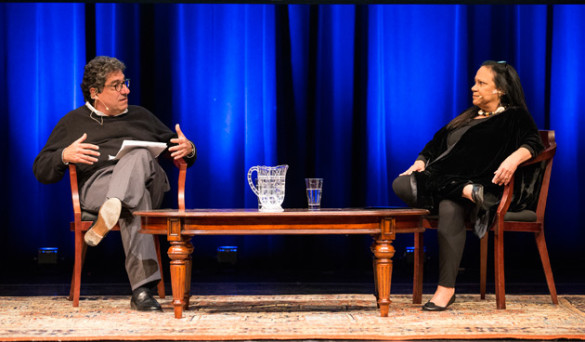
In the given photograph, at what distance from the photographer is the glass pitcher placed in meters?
2.79

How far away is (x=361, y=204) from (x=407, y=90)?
81cm

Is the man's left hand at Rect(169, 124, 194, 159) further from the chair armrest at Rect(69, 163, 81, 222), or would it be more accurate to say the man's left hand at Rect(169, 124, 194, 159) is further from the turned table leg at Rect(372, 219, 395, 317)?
the turned table leg at Rect(372, 219, 395, 317)

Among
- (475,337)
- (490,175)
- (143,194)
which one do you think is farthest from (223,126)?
(475,337)

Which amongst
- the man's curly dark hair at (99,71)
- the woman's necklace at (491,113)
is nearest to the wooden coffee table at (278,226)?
the woman's necklace at (491,113)

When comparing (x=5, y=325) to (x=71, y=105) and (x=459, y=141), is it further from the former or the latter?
(x=71, y=105)

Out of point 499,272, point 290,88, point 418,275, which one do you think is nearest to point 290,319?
point 418,275

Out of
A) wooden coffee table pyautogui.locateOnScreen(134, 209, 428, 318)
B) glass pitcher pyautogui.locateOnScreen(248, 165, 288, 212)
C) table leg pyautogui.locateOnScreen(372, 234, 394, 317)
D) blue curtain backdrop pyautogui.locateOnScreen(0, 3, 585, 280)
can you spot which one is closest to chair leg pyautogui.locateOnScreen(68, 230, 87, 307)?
wooden coffee table pyautogui.locateOnScreen(134, 209, 428, 318)

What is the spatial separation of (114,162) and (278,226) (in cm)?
102

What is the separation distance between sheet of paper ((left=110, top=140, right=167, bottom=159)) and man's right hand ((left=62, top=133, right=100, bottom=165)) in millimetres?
102

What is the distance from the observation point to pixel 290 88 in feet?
15.0

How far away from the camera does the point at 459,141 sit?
306 centimetres

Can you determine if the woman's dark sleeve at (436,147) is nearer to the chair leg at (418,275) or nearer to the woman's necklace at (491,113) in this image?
the woman's necklace at (491,113)

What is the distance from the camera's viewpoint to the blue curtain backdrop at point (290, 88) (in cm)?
456

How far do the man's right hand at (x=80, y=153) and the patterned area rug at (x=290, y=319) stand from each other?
0.62m
